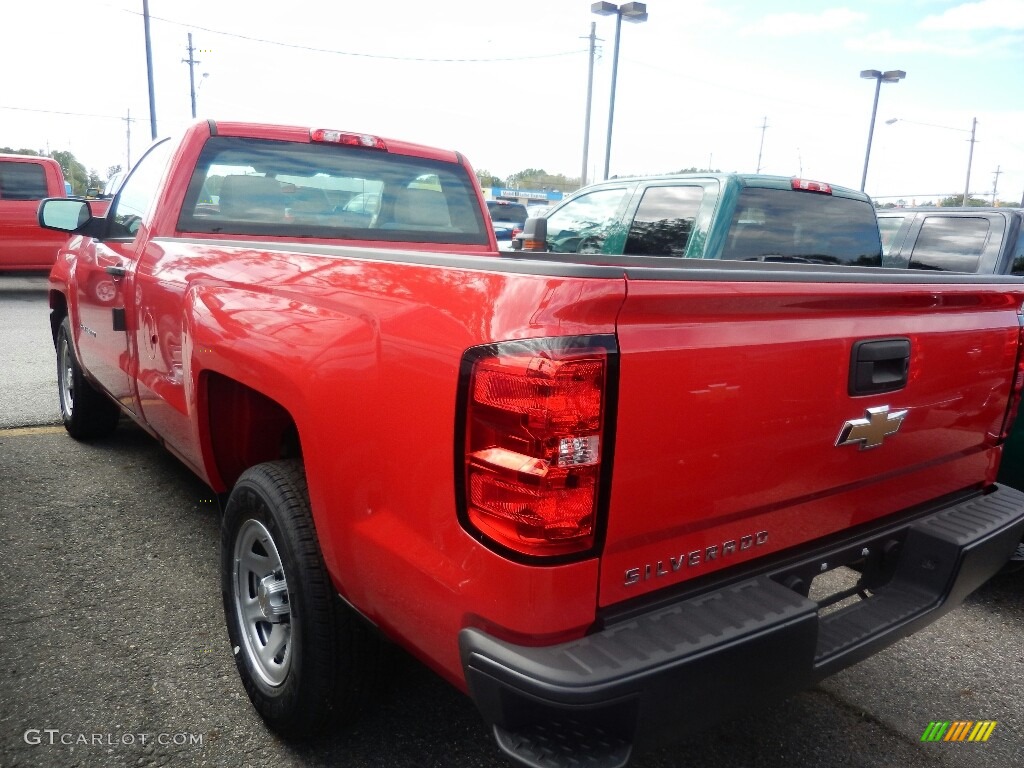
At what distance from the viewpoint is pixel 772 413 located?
1768mm

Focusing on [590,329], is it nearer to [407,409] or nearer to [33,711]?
[407,409]

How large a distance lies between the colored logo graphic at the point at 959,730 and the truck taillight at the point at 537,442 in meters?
1.76

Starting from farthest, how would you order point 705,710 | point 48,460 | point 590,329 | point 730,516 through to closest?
point 48,460 < point 730,516 < point 705,710 < point 590,329

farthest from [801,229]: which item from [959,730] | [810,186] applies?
[959,730]

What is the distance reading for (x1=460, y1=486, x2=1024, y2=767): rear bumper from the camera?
4.87ft

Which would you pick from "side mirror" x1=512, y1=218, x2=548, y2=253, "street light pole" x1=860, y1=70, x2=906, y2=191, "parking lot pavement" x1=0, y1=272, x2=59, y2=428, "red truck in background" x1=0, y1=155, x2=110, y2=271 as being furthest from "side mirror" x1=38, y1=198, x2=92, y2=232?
"street light pole" x1=860, y1=70, x2=906, y2=191

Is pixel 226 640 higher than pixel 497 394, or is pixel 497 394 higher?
pixel 497 394

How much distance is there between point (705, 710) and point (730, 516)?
417 mm

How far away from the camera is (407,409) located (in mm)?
1706

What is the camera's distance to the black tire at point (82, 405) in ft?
15.9

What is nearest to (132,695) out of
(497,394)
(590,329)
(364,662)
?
(364,662)

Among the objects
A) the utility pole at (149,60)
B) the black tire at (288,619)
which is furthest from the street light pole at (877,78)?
the black tire at (288,619)

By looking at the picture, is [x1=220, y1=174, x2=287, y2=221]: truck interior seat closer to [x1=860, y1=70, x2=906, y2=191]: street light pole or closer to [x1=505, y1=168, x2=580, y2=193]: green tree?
[x1=860, y1=70, x2=906, y2=191]: street light pole

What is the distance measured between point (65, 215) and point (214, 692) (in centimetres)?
280
